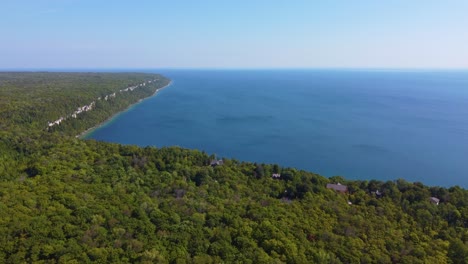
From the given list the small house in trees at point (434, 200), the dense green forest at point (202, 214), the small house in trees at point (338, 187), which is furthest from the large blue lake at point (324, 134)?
the dense green forest at point (202, 214)

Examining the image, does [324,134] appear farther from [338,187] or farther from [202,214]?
[202,214]

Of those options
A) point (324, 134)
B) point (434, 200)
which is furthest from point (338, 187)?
point (324, 134)

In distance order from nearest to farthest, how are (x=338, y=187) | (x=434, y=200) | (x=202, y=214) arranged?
1. (x=202, y=214)
2. (x=434, y=200)
3. (x=338, y=187)

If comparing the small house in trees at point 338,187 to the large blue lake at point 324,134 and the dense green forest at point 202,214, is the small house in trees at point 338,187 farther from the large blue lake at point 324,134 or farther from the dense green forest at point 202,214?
the large blue lake at point 324,134

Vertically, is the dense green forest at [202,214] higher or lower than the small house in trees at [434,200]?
higher

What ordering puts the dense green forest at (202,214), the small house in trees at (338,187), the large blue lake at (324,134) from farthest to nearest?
1. the large blue lake at (324,134)
2. the small house in trees at (338,187)
3. the dense green forest at (202,214)

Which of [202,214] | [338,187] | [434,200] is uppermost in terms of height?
[202,214]

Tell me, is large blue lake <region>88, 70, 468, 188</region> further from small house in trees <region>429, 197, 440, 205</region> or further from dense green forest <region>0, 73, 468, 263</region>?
dense green forest <region>0, 73, 468, 263</region>

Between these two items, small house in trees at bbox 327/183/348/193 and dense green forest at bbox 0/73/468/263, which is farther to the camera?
small house in trees at bbox 327/183/348/193

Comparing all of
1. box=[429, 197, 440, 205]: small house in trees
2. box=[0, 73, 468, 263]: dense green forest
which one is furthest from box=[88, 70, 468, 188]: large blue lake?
box=[0, 73, 468, 263]: dense green forest
